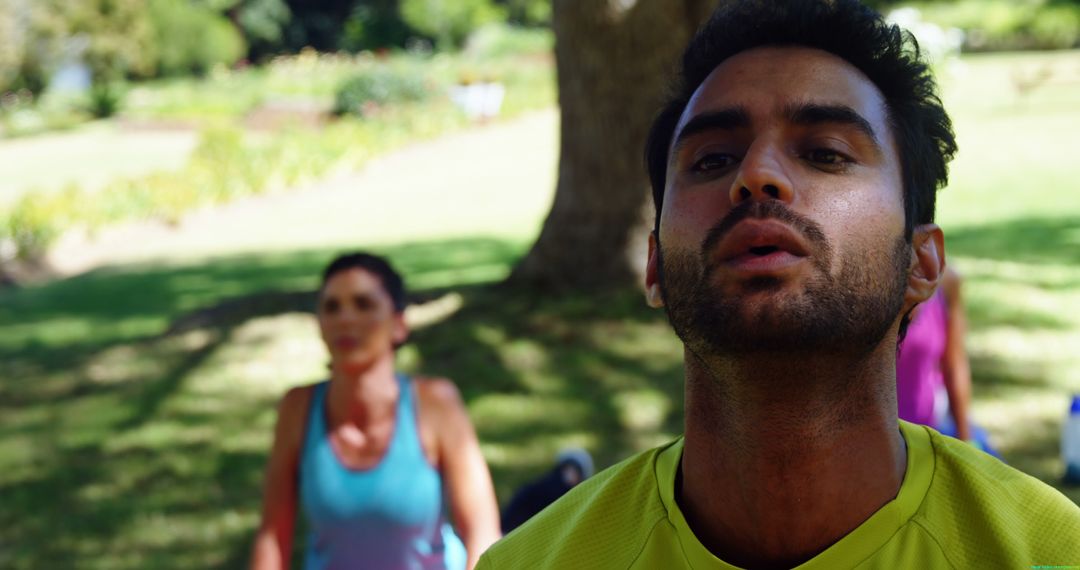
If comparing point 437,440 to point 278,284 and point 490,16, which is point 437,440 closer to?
point 278,284

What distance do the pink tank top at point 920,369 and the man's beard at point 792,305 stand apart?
3009 mm

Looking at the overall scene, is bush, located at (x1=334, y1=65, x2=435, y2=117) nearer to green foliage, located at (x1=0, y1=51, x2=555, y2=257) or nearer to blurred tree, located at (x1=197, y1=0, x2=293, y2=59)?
green foliage, located at (x1=0, y1=51, x2=555, y2=257)

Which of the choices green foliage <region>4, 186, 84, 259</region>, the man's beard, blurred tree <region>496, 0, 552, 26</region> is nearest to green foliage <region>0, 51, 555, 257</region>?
green foliage <region>4, 186, 84, 259</region>

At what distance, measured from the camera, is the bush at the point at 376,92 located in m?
30.8

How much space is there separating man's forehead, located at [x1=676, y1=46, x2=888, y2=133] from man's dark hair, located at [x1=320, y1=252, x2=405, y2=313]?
2233 mm

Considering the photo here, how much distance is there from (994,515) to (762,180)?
60cm

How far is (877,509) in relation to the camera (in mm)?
1815

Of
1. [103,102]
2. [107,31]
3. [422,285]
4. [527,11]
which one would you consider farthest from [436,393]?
[527,11]

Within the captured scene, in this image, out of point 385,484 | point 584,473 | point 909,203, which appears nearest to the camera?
point 909,203

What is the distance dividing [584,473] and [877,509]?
342 centimetres

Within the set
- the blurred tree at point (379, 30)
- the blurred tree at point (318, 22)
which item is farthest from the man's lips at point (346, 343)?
the blurred tree at point (318, 22)

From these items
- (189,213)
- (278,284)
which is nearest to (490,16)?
(189,213)

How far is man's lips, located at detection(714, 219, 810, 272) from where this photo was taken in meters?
1.78

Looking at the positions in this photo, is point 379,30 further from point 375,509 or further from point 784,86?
point 784,86
